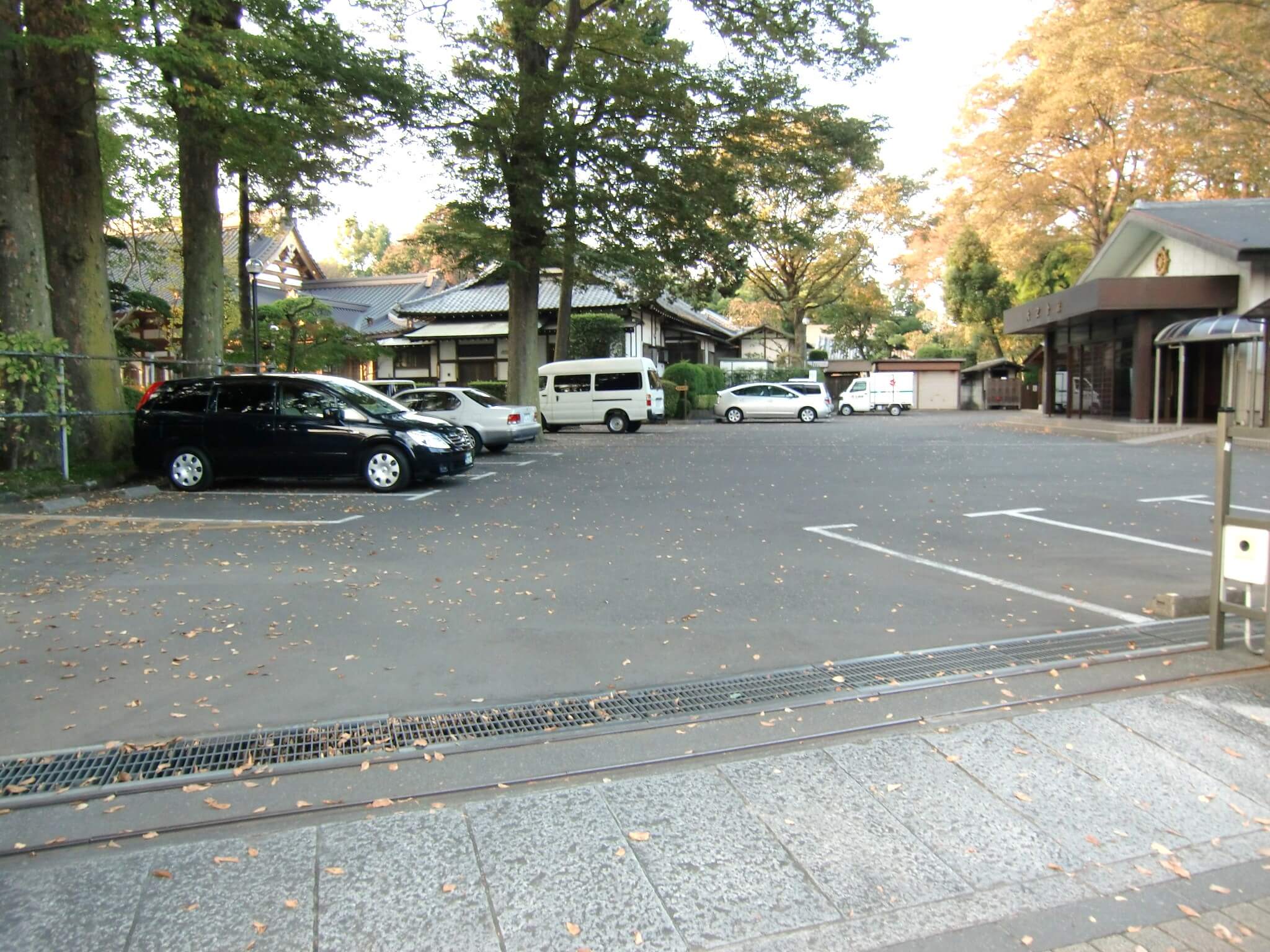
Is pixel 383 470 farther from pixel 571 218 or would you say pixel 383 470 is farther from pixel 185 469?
pixel 571 218

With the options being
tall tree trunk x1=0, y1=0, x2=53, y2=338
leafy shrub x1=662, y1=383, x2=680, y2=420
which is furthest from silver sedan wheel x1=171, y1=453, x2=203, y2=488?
leafy shrub x1=662, y1=383, x2=680, y2=420

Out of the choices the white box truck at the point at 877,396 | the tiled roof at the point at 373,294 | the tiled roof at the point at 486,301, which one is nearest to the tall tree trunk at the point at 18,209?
the tiled roof at the point at 486,301

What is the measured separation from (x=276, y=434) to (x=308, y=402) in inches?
24.2

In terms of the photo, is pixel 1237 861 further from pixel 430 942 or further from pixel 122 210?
pixel 122 210

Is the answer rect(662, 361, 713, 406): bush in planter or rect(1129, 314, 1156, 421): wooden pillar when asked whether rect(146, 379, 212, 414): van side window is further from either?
rect(662, 361, 713, 406): bush in planter

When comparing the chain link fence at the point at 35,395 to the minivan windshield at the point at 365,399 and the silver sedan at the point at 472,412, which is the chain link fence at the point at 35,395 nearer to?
the minivan windshield at the point at 365,399

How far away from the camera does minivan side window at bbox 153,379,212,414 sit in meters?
12.3

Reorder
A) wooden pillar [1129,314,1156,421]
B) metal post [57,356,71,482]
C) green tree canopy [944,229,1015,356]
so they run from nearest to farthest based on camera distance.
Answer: metal post [57,356,71,482] → wooden pillar [1129,314,1156,421] → green tree canopy [944,229,1015,356]

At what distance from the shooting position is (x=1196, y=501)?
34.9 ft

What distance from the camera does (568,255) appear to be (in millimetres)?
19938

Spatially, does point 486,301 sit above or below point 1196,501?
above

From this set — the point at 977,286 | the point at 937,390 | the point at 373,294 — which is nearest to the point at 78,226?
the point at 373,294

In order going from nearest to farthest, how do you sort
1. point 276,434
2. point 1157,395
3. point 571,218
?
1. point 276,434
2. point 571,218
3. point 1157,395

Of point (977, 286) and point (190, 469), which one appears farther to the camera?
point (977, 286)
